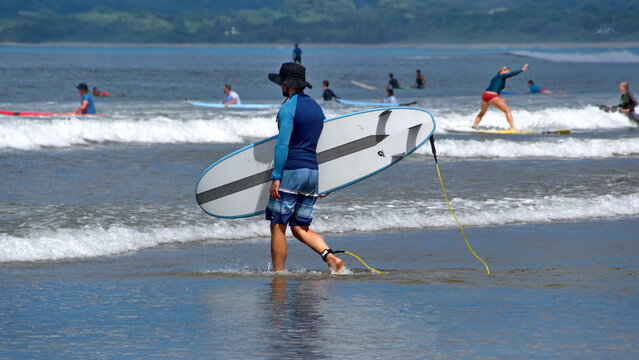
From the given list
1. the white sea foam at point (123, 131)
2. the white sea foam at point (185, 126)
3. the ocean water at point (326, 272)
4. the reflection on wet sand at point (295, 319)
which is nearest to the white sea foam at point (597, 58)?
the white sea foam at point (185, 126)

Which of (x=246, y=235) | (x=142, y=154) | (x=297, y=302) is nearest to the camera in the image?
(x=297, y=302)

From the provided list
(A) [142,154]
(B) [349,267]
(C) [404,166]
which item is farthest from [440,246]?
(A) [142,154]

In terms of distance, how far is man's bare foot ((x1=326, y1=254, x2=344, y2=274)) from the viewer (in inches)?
309

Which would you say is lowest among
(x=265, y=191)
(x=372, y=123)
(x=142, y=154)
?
(x=142, y=154)

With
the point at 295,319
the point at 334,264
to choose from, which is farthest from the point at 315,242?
the point at 295,319

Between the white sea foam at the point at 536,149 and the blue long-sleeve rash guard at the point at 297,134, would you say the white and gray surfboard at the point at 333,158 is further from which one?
the white sea foam at the point at 536,149

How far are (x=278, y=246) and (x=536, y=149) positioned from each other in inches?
539

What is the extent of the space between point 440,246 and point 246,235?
2024 mm

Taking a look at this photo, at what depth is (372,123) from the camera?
28.9ft

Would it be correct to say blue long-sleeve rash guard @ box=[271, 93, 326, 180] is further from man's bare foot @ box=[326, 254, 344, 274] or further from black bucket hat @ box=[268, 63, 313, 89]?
man's bare foot @ box=[326, 254, 344, 274]

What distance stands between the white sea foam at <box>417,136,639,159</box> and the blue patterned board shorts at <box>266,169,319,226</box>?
12.7 meters

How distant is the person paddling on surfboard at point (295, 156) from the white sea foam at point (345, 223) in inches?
89.3

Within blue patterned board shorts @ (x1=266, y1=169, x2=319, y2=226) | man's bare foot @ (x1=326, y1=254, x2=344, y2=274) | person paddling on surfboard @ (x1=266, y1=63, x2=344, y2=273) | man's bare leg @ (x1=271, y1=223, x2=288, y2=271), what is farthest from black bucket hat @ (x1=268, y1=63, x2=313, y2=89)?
man's bare foot @ (x1=326, y1=254, x2=344, y2=274)

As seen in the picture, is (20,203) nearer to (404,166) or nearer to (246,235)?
(246,235)
